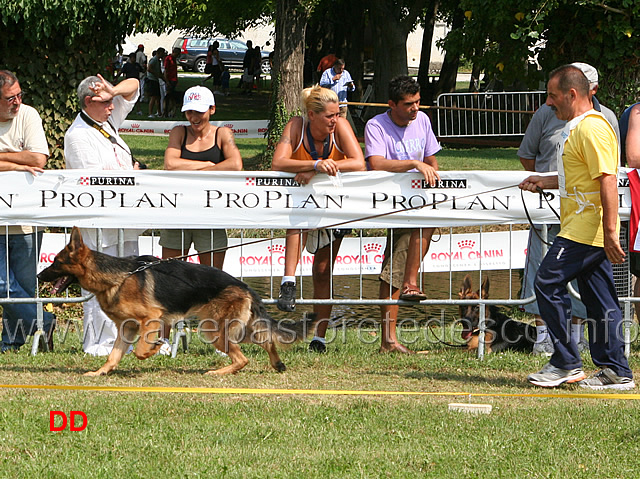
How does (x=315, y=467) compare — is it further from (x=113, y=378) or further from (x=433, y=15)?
(x=433, y=15)

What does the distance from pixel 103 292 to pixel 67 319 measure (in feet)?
11.5

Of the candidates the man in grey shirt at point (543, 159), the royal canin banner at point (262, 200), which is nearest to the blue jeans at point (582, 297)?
the man in grey shirt at point (543, 159)

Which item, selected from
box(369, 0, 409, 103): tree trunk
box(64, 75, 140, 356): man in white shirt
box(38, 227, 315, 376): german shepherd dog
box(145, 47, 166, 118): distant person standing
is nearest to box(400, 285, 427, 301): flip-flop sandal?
box(38, 227, 315, 376): german shepherd dog

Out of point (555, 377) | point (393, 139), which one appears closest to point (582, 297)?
point (555, 377)

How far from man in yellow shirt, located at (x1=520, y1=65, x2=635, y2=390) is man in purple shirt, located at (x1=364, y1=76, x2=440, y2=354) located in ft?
4.54

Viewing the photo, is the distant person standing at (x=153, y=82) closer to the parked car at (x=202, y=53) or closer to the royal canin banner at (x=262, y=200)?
the parked car at (x=202, y=53)

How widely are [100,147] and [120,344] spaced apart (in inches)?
65.4

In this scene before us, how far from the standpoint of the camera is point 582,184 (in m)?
5.98

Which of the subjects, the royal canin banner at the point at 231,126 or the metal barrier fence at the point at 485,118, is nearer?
the metal barrier fence at the point at 485,118

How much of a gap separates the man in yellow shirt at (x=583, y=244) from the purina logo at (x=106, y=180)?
127 inches

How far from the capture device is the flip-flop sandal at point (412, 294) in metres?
7.32

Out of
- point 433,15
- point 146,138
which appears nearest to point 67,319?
point 146,138

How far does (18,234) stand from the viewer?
24.6 feet

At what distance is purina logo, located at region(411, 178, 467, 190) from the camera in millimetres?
7434
